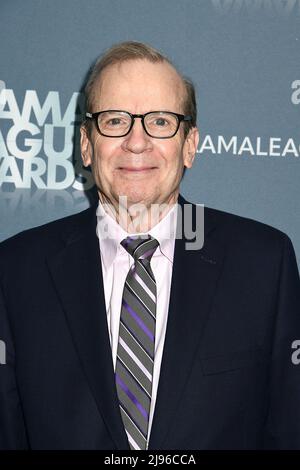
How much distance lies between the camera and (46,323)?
2002 mm

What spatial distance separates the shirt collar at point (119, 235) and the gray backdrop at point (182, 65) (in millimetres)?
454

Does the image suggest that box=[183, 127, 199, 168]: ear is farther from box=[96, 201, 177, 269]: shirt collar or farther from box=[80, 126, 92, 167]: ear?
box=[80, 126, 92, 167]: ear

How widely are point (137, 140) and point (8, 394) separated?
0.82 metres

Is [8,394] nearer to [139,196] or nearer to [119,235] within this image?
[119,235]

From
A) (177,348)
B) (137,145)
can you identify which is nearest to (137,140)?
(137,145)

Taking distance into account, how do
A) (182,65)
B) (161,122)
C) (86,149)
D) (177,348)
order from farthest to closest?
1. (182,65)
2. (86,149)
3. (161,122)
4. (177,348)

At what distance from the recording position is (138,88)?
2020 millimetres

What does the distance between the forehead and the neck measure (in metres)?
0.27

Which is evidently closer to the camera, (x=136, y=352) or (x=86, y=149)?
(x=136, y=352)

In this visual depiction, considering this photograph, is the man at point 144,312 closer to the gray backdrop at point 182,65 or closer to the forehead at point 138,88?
the forehead at point 138,88

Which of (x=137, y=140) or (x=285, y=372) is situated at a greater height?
(x=137, y=140)

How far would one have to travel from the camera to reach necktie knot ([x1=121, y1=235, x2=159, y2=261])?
2037mm
